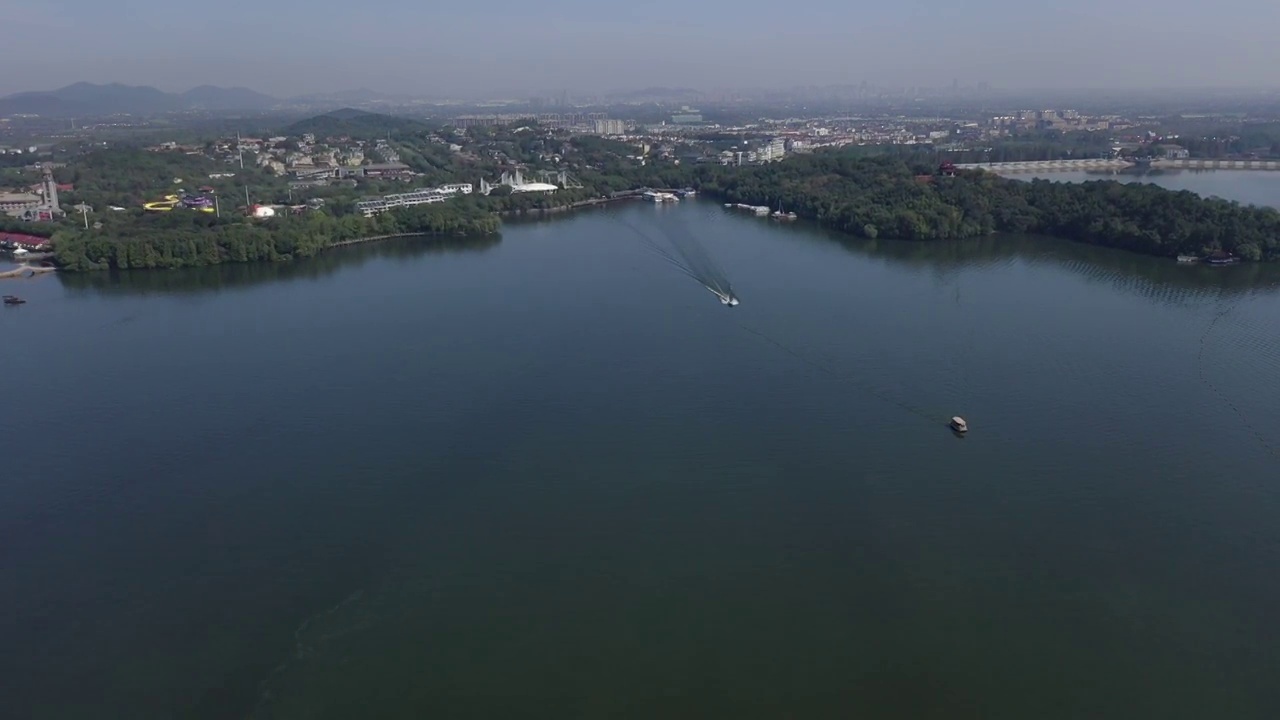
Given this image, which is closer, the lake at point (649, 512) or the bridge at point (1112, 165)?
the lake at point (649, 512)

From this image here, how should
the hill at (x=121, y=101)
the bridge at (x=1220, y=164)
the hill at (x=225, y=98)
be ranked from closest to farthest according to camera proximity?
the bridge at (x=1220, y=164)
the hill at (x=121, y=101)
the hill at (x=225, y=98)

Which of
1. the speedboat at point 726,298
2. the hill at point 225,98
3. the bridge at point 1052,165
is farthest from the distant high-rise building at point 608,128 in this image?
the hill at point 225,98

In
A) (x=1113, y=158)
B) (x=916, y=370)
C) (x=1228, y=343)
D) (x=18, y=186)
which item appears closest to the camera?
(x=916, y=370)

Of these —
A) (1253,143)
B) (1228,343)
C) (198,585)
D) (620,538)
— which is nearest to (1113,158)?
(1253,143)

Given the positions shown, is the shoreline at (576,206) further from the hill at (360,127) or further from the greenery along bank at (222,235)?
the hill at (360,127)

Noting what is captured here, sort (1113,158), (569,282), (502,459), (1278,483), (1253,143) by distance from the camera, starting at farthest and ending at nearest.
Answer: (1253,143) → (1113,158) → (569,282) → (502,459) → (1278,483)

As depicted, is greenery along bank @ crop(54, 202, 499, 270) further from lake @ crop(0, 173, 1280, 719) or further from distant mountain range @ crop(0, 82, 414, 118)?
distant mountain range @ crop(0, 82, 414, 118)

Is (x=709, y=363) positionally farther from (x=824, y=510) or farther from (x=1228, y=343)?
(x=1228, y=343)
